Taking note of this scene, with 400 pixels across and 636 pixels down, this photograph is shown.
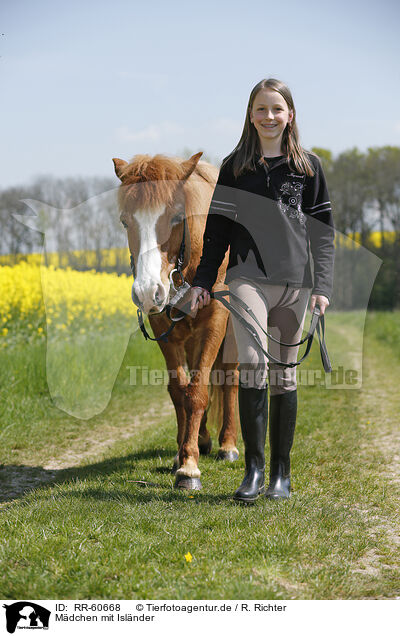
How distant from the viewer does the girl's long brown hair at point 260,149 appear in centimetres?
325

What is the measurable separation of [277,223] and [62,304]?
17.5 feet

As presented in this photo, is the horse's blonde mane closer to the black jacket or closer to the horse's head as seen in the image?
the horse's head

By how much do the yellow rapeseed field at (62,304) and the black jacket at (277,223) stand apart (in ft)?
13.8

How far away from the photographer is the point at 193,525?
116 inches

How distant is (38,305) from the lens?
8.55 metres

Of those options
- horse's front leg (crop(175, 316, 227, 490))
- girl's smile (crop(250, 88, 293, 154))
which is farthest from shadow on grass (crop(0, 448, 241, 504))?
girl's smile (crop(250, 88, 293, 154))

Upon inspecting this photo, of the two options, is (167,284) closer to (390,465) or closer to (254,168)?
(254,168)

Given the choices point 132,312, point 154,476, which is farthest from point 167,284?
point 132,312

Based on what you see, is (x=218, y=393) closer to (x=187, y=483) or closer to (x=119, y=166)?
(x=187, y=483)

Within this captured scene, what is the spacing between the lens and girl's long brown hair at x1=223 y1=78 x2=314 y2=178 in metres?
3.25

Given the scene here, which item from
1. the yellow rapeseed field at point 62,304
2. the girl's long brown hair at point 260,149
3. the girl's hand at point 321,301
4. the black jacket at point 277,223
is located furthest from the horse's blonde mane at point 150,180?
the yellow rapeseed field at point 62,304

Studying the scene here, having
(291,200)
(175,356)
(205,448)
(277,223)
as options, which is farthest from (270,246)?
(205,448)

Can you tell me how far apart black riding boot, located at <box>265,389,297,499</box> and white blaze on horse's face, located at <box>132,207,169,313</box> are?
888 mm

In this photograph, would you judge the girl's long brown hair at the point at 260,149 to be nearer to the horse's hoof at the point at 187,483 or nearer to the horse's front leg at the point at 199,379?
the horse's front leg at the point at 199,379
